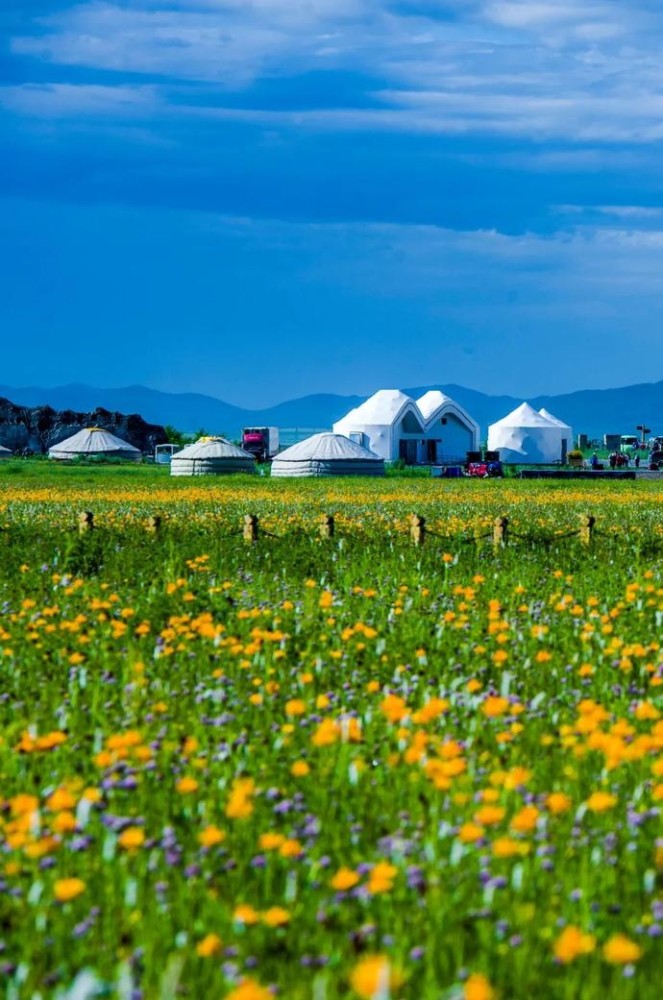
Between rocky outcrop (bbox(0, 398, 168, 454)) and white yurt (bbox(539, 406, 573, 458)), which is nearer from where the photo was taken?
white yurt (bbox(539, 406, 573, 458))

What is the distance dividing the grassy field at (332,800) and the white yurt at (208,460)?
4512cm

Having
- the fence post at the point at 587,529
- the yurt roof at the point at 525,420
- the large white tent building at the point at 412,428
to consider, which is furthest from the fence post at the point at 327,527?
the yurt roof at the point at 525,420

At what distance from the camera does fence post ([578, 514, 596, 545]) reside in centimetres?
1767

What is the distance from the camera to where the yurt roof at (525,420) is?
90.3m

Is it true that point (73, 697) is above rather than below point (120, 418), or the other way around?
below

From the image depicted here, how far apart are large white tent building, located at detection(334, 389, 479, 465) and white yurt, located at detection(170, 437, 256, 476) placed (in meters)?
20.4

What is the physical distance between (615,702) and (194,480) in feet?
135

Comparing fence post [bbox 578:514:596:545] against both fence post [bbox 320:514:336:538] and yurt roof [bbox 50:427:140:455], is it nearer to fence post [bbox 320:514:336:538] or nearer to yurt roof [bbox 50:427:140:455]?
fence post [bbox 320:514:336:538]

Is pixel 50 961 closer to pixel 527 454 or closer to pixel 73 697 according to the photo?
pixel 73 697

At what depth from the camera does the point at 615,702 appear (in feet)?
23.7

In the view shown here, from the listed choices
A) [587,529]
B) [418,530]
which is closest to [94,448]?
[418,530]

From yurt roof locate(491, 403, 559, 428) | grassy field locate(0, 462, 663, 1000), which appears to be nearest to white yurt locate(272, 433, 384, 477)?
yurt roof locate(491, 403, 559, 428)

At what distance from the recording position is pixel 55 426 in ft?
336

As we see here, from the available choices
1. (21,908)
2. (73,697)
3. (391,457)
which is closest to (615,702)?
(73,697)
